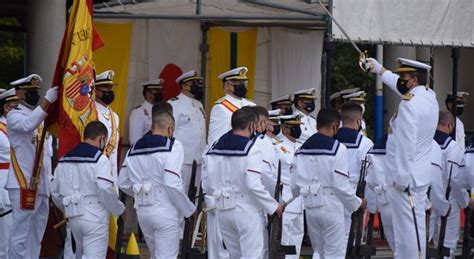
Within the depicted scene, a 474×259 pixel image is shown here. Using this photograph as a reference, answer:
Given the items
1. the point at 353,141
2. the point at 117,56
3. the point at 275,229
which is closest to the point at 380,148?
the point at 353,141

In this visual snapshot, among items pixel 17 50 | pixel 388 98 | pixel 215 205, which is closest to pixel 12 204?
pixel 215 205

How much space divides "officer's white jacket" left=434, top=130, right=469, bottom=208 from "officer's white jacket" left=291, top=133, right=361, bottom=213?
8.93ft

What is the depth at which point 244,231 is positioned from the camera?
14672mm

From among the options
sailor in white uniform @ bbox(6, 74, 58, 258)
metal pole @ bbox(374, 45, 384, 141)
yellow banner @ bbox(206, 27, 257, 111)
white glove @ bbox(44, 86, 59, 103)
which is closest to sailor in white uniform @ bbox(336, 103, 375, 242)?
white glove @ bbox(44, 86, 59, 103)

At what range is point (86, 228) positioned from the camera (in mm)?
15156

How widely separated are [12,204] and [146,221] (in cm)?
247

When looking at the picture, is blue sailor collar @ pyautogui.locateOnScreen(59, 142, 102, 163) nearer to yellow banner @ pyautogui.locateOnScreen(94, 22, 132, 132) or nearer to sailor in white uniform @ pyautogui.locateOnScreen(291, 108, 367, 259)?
sailor in white uniform @ pyautogui.locateOnScreen(291, 108, 367, 259)

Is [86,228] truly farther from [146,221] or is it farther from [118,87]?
[118,87]

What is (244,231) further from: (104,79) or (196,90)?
(196,90)

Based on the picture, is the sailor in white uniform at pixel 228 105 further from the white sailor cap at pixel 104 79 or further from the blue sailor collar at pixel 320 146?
the blue sailor collar at pixel 320 146

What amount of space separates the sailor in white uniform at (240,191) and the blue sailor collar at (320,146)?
77cm

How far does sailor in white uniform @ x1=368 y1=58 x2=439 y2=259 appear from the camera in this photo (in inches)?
614

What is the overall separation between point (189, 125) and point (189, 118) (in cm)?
9

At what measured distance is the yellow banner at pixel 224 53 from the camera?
20734 millimetres
